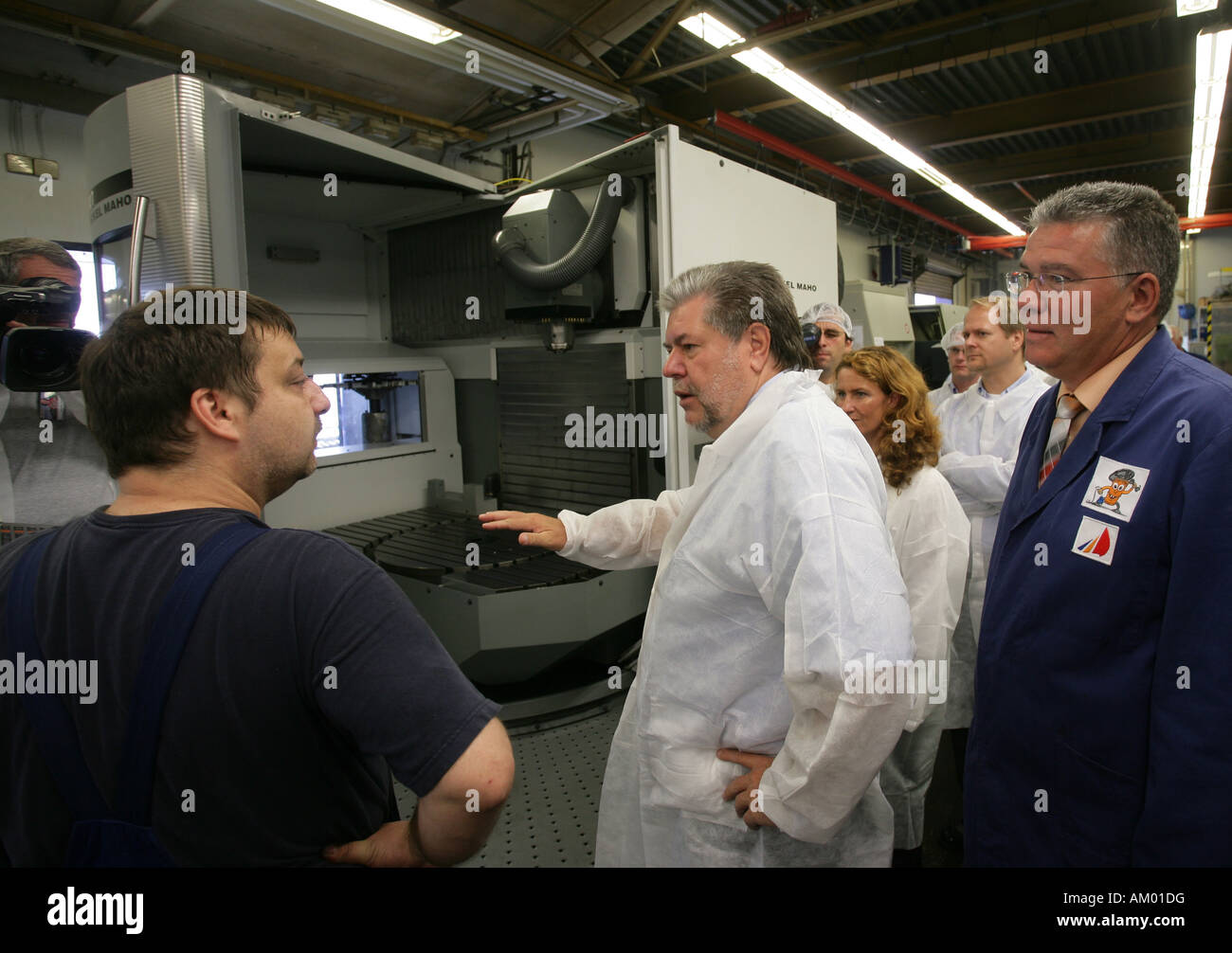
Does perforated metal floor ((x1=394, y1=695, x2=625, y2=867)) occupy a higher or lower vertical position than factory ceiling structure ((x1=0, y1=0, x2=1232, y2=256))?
lower

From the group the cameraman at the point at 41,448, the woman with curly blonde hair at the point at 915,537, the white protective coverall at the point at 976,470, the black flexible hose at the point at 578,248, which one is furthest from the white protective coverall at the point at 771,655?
the cameraman at the point at 41,448

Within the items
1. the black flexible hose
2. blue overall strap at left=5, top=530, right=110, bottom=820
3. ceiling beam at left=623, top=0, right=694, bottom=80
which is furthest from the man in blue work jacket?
ceiling beam at left=623, top=0, right=694, bottom=80

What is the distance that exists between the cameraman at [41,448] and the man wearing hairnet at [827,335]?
2.22 metres

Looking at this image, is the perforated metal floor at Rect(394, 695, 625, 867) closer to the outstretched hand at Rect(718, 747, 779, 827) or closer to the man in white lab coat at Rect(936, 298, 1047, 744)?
the outstretched hand at Rect(718, 747, 779, 827)

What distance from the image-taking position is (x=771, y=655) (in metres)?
1.15

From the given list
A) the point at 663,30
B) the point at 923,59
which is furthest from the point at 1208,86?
the point at 663,30

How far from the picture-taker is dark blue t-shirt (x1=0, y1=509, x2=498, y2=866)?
0.70 meters

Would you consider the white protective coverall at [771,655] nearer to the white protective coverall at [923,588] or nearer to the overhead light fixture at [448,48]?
the white protective coverall at [923,588]

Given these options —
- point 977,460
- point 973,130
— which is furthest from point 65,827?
point 973,130

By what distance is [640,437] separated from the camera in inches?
97.2

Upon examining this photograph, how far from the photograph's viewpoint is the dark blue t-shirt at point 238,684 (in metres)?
0.70
